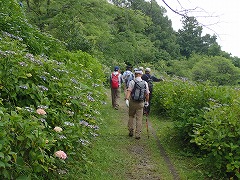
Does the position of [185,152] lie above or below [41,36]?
below

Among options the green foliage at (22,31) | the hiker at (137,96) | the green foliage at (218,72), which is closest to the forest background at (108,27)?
the green foliage at (218,72)

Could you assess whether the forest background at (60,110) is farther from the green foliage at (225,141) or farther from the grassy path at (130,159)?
the grassy path at (130,159)

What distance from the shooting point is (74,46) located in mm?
14305

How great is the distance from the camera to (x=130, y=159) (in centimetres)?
570

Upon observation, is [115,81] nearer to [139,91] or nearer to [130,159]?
[139,91]

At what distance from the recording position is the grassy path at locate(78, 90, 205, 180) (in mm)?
4864

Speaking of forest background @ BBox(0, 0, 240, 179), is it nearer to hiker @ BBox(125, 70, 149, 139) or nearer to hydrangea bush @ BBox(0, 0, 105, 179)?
hydrangea bush @ BBox(0, 0, 105, 179)

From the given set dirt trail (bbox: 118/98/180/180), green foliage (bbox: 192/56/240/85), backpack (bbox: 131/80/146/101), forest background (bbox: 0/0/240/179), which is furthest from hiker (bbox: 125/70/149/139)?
green foliage (bbox: 192/56/240/85)

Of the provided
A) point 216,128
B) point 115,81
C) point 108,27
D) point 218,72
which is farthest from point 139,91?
point 218,72

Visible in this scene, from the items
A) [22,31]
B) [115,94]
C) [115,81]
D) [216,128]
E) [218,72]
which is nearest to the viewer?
[216,128]

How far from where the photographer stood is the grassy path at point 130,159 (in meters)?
4.86

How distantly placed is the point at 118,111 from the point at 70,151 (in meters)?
7.51

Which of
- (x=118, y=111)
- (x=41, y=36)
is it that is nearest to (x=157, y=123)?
(x=118, y=111)

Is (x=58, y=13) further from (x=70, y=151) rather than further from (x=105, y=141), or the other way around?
(x=70, y=151)
